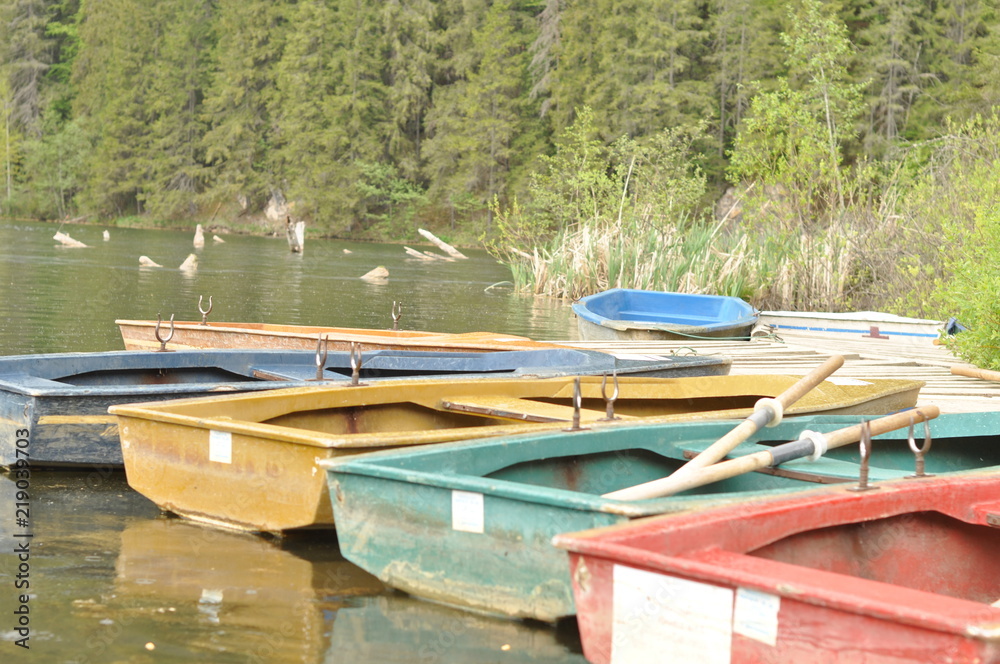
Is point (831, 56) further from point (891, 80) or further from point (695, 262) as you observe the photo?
point (891, 80)

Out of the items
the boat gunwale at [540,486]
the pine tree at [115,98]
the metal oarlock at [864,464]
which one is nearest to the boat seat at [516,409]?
the boat gunwale at [540,486]

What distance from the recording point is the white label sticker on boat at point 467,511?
3615mm

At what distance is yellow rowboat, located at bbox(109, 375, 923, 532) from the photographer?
14.6 ft

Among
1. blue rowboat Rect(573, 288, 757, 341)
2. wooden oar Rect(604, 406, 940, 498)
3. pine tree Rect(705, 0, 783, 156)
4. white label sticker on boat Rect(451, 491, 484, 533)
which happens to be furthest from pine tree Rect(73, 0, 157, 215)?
white label sticker on boat Rect(451, 491, 484, 533)

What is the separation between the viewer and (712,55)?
1791 inches

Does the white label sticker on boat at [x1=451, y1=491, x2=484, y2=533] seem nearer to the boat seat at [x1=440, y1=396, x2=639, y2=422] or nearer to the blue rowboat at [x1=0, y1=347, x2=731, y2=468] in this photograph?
the boat seat at [x1=440, y1=396, x2=639, y2=422]

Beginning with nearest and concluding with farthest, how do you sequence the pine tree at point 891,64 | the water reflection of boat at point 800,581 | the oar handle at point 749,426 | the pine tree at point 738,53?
the water reflection of boat at point 800,581, the oar handle at point 749,426, the pine tree at point 891,64, the pine tree at point 738,53

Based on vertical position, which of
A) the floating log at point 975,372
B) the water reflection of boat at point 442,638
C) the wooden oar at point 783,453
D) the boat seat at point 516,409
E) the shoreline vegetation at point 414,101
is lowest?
the water reflection of boat at point 442,638

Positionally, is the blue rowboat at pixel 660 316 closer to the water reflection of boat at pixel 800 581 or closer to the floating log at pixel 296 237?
the water reflection of boat at pixel 800 581

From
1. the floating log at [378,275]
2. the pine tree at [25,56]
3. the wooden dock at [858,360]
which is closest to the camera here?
the wooden dock at [858,360]

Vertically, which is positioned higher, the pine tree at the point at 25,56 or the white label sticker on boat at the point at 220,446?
the pine tree at the point at 25,56

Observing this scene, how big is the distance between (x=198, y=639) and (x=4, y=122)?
61196 millimetres

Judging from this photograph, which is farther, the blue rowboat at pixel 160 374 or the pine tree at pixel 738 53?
the pine tree at pixel 738 53

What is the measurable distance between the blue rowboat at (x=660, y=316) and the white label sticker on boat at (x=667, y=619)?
887 centimetres
